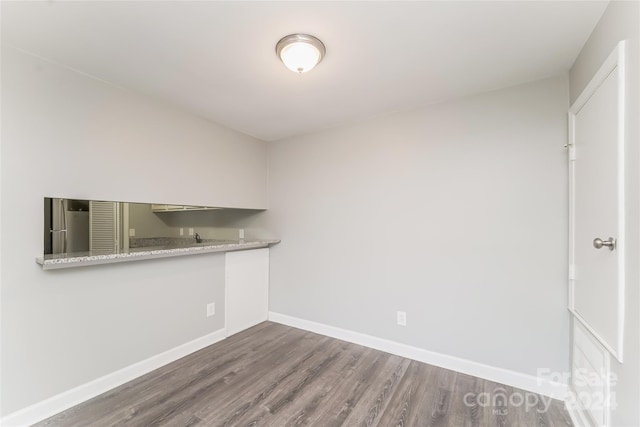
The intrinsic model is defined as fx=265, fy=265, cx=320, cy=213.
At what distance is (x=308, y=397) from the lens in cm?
190

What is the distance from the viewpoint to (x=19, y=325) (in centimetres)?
162

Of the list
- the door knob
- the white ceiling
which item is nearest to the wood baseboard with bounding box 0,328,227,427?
the white ceiling

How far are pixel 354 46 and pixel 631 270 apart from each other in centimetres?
174

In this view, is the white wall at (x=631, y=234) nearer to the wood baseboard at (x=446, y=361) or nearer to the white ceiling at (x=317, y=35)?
the white ceiling at (x=317, y=35)

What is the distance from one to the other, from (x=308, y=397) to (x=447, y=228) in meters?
1.74

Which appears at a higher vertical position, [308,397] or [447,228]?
[447,228]

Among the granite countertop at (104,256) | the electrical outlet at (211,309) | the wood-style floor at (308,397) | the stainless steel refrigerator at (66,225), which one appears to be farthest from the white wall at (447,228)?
the stainless steel refrigerator at (66,225)

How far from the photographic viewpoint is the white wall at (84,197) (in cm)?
162

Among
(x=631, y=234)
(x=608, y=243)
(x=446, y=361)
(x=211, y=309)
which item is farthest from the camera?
(x=211, y=309)

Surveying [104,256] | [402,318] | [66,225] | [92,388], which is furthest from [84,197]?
[402,318]

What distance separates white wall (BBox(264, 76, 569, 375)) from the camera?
1952mm

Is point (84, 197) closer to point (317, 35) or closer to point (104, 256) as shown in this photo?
point (104, 256)

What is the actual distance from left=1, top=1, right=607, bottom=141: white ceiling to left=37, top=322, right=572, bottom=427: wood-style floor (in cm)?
232

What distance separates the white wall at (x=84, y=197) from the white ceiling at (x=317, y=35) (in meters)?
0.24
